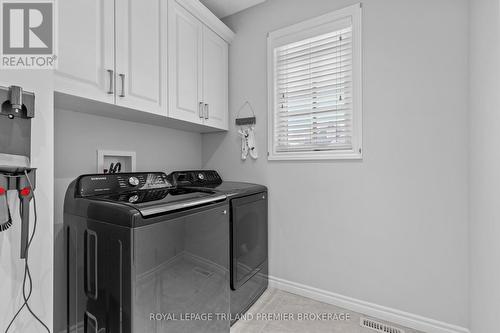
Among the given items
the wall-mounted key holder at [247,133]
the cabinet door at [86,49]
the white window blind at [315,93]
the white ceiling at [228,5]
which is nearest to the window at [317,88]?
the white window blind at [315,93]

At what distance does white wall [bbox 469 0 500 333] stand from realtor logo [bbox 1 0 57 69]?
6.74ft

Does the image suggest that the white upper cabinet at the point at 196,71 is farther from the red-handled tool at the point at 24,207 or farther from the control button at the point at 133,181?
the red-handled tool at the point at 24,207

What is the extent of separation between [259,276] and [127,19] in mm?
2091

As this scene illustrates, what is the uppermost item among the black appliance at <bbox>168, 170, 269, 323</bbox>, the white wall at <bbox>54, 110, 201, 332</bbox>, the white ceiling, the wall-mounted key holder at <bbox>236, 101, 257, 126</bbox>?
the white ceiling

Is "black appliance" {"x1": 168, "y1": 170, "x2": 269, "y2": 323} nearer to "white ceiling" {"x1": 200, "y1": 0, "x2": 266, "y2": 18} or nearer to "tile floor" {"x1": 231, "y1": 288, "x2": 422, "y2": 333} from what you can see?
"tile floor" {"x1": 231, "y1": 288, "x2": 422, "y2": 333}

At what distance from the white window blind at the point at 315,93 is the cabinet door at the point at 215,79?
531 mm

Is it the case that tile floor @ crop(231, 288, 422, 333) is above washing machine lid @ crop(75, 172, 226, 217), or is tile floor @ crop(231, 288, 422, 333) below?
below

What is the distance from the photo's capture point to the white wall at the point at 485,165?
1.08 meters

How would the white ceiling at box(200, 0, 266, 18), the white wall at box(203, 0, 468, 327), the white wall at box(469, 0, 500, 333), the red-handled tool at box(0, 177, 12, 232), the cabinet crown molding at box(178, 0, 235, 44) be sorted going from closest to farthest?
the red-handled tool at box(0, 177, 12, 232)
the white wall at box(469, 0, 500, 333)
the white wall at box(203, 0, 468, 327)
the cabinet crown molding at box(178, 0, 235, 44)
the white ceiling at box(200, 0, 266, 18)

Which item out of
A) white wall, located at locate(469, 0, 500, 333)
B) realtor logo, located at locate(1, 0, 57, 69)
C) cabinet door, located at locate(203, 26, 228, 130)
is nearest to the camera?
realtor logo, located at locate(1, 0, 57, 69)

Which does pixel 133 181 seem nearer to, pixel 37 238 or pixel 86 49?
pixel 37 238

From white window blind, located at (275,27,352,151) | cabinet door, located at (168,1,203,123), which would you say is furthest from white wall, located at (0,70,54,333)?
white window blind, located at (275,27,352,151)

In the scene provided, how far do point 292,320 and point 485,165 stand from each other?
153 centimetres

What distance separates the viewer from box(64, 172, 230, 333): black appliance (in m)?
0.99
